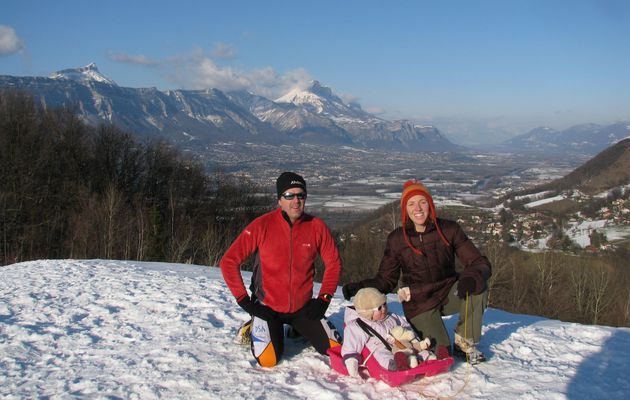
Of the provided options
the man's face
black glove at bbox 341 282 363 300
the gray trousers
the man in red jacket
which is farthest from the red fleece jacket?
the gray trousers

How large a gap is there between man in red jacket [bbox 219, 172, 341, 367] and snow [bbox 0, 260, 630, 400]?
0.31 meters

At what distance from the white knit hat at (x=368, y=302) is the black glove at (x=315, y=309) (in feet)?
1.46

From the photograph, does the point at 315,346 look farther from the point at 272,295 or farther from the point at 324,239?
the point at 324,239

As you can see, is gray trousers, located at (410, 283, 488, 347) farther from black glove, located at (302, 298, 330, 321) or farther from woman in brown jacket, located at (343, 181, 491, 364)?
black glove, located at (302, 298, 330, 321)

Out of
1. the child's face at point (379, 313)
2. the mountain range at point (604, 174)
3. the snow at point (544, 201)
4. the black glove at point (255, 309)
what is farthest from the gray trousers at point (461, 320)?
the mountain range at point (604, 174)

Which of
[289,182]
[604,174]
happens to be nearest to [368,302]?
[289,182]

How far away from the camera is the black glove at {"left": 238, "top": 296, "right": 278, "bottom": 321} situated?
170 inches

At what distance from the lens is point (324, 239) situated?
4.59 metres

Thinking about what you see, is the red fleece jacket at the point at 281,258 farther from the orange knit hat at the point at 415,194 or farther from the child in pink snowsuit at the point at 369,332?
the orange knit hat at the point at 415,194

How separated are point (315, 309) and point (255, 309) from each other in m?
0.56

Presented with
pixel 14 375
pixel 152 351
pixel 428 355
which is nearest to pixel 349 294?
pixel 428 355

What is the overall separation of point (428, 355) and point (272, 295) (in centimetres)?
154

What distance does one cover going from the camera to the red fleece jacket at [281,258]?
4.44 metres

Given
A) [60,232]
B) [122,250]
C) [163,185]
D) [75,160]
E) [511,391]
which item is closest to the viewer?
[511,391]
